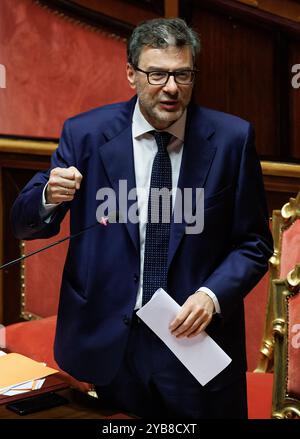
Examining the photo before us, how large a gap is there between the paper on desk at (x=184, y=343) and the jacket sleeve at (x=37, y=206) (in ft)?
0.83

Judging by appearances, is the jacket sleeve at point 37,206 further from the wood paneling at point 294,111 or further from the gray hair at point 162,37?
the wood paneling at point 294,111

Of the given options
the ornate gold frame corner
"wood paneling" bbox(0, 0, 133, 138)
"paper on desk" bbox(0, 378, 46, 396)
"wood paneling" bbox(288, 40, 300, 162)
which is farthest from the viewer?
"wood paneling" bbox(0, 0, 133, 138)

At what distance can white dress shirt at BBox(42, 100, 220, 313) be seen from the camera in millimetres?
1346

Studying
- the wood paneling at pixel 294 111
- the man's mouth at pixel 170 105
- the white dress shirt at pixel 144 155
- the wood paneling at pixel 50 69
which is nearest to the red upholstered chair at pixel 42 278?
the wood paneling at pixel 50 69

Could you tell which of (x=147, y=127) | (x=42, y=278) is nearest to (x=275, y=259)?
(x=147, y=127)

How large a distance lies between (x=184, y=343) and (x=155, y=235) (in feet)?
0.70

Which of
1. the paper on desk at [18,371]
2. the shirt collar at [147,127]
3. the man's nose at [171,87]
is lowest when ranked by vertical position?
the paper on desk at [18,371]

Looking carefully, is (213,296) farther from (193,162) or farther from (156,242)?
(193,162)

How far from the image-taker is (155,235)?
1329mm

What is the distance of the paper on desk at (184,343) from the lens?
1.21 metres

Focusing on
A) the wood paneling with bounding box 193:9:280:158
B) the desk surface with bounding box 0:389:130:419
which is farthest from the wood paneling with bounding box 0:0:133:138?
the desk surface with bounding box 0:389:130:419

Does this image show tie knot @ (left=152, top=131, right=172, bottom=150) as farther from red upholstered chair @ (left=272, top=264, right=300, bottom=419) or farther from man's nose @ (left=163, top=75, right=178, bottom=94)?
red upholstered chair @ (left=272, top=264, right=300, bottom=419)

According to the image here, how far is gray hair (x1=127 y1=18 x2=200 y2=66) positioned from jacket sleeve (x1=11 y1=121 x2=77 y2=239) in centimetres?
21

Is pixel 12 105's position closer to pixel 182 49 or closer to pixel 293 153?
pixel 293 153
